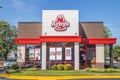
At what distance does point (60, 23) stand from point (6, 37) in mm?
30863

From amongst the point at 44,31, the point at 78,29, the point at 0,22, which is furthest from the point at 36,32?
the point at 0,22

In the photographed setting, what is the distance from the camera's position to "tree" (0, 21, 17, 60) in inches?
2729

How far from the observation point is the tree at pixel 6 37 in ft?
227

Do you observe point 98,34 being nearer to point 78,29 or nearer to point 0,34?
point 78,29

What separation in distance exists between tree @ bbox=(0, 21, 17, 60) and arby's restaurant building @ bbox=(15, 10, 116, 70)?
1035 inches

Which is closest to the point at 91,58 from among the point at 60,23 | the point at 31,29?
the point at 60,23

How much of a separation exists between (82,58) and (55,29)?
502 cm

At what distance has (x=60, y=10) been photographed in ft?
138

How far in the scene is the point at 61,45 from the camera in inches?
1654

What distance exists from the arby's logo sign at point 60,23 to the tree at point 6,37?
28.3 m

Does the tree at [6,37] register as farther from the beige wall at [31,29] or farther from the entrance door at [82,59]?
the entrance door at [82,59]

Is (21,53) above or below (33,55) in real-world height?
above

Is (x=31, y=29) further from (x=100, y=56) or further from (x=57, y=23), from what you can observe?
(x=100, y=56)

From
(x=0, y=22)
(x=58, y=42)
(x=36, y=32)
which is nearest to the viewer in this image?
(x=58, y=42)
